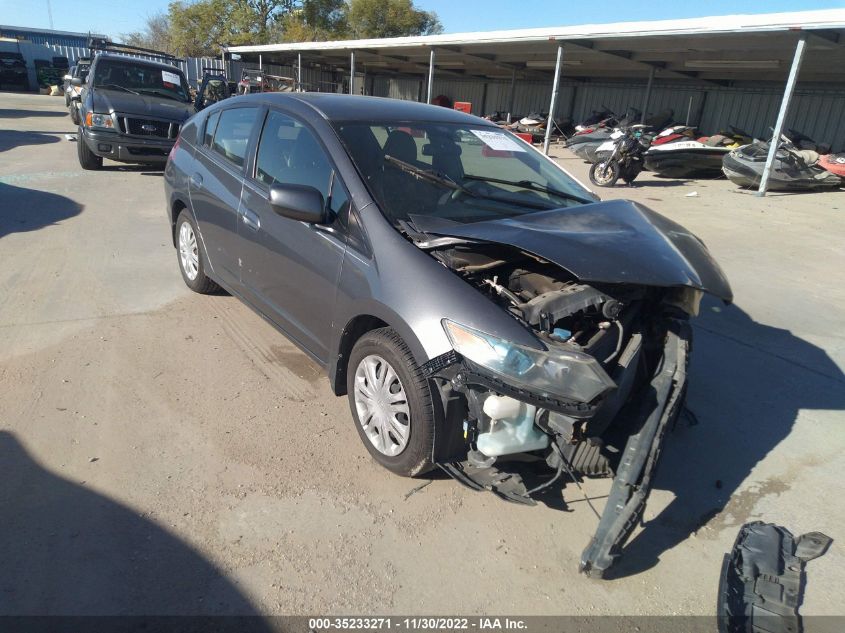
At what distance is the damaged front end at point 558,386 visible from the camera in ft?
7.79

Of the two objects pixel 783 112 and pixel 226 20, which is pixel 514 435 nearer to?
pixel 783 112

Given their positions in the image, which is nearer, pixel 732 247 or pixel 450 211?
pixel 450 211

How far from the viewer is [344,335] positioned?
3.15 metres

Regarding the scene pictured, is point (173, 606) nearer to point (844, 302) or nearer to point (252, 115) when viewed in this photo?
point (252, 115)

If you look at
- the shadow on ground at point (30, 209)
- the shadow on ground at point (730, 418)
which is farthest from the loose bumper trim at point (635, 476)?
the shadow on ground at point (30, 209)

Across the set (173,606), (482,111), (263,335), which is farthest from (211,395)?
(482,111)

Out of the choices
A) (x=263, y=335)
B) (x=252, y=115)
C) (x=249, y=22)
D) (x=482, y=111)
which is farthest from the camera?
(x=249, y=22)

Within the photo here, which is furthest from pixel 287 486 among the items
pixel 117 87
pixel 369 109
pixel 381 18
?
pixel 381 18

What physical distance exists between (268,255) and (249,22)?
54.5m

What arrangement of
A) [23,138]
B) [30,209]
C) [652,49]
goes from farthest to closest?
[652,49] → [23,138] → [30,209]

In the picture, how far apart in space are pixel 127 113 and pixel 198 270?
23.3 ft

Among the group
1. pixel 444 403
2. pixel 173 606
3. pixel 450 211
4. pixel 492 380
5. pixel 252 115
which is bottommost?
pixel 173 606

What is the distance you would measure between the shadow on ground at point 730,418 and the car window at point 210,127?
4072mm

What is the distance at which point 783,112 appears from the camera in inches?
455
